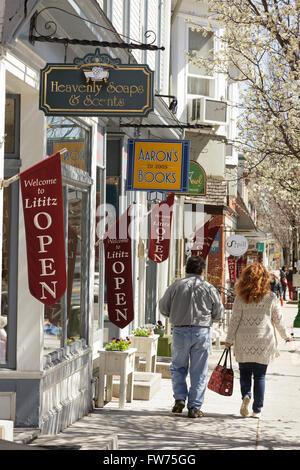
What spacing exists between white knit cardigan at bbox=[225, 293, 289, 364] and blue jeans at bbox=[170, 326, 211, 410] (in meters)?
0.34

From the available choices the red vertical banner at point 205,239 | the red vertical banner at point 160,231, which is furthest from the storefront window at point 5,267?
the red vertical banner at point 205,239

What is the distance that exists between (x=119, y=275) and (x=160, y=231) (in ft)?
14.9

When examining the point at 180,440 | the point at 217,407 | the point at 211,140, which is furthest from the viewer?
the point at 211,140

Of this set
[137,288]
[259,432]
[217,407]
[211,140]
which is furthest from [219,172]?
[259,432]

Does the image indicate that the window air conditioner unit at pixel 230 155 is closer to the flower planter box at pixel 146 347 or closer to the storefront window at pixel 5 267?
the flower planter box at pixel 146 347

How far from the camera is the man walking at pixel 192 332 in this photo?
9523 mm

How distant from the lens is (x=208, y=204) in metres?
27.6

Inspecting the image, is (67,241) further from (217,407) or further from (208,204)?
(208,204)

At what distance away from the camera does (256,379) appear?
9391mm

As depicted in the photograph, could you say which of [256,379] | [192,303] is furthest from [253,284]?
[256,379]

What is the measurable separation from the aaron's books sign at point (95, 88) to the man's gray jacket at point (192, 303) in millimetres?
2846

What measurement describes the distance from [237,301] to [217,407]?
156 centimetres

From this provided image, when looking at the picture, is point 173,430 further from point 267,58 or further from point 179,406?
point 267,58

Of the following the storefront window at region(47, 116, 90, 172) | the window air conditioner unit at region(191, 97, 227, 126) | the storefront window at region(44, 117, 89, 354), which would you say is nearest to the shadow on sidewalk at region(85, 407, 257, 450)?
the storefront window at region(44, 117, 89, 354)
